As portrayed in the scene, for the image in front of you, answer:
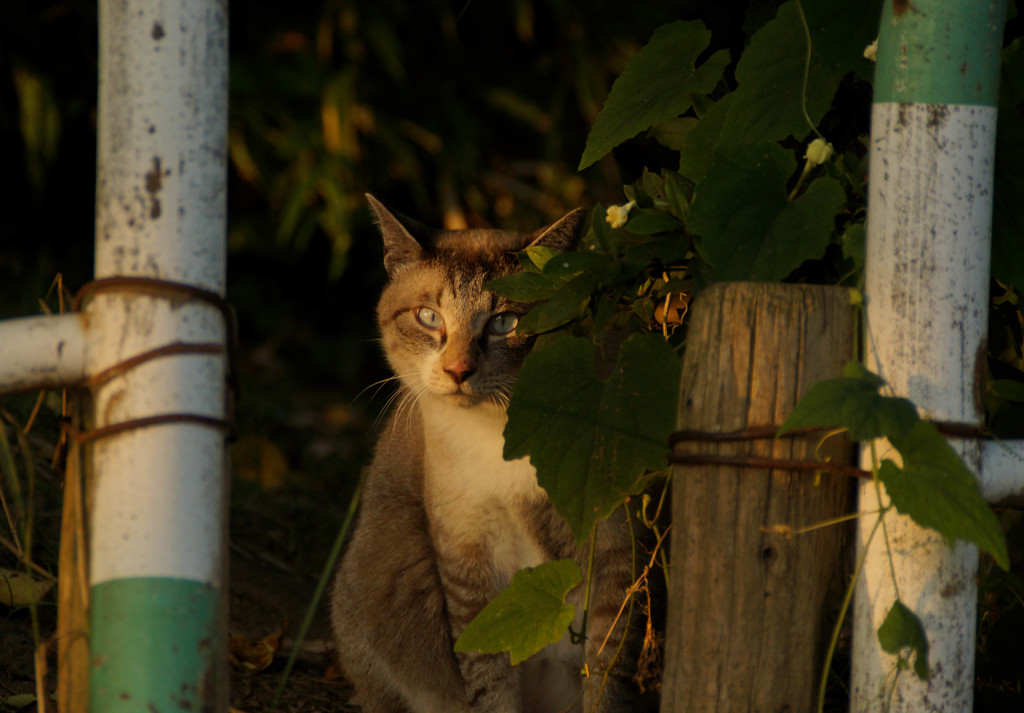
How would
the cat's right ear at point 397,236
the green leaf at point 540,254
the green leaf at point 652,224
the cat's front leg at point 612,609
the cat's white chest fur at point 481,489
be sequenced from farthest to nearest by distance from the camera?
1. the cat's right ear at point 397,236
2. the cat's white chest fur at point 481,489
3. the cat's front leg at point 612,609
4. the green leaf at point 540,254
5. the green leaf at point 652,224

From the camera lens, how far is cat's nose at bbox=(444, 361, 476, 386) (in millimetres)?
2553

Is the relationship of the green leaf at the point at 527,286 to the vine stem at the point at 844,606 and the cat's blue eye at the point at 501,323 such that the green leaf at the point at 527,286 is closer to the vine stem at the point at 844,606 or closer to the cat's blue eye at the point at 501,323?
the vine stem at the point at 844,606

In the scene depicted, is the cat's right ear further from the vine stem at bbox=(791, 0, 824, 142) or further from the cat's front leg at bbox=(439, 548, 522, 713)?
the vine stem at bbox=(791, 0, 824, 142)

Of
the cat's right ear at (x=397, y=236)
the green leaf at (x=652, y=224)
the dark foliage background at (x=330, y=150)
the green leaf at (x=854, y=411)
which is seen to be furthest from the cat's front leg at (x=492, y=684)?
the dark foliage background at (x=330, y=150)

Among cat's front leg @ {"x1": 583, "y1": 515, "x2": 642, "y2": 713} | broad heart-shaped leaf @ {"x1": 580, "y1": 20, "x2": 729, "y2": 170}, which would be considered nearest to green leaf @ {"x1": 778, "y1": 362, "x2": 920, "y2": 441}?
broad heart-shaped leaf @ {"x1": 580, "y1": 20, "x2": 729, "y2": 170}

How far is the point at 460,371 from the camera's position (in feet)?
8.37

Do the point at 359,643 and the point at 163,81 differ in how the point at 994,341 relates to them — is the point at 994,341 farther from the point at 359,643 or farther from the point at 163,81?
the point at 359,643

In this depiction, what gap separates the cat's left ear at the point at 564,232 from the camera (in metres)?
2.58

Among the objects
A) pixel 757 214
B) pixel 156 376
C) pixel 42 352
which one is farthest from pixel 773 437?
pixel 42 352

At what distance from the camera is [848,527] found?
5.01ft

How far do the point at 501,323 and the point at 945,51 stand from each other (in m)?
1.51

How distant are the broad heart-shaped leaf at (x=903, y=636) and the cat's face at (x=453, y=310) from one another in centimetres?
137

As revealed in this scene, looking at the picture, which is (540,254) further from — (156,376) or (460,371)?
(156,376)

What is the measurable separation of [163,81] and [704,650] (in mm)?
1154
